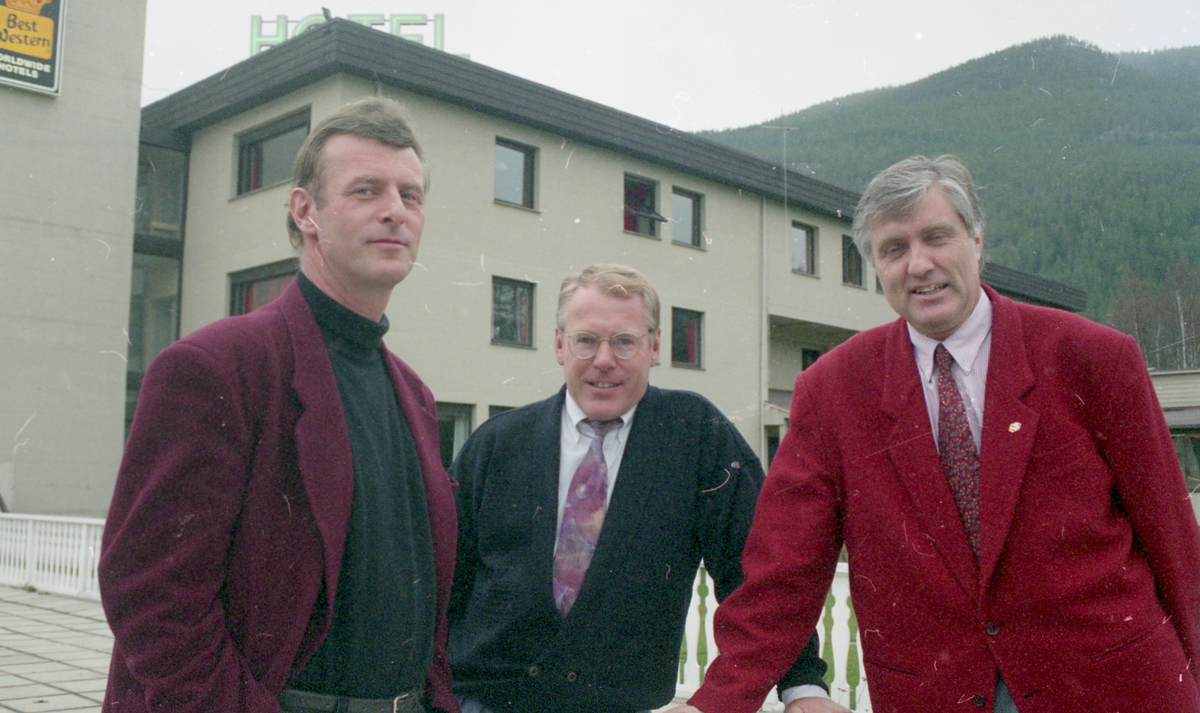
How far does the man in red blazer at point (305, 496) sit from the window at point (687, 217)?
688 inches

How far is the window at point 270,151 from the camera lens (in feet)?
49.1

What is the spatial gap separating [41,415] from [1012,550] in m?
16.4

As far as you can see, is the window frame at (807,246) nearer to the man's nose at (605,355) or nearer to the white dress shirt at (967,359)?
the man's nose at (605,355)

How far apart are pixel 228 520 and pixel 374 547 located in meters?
0.30

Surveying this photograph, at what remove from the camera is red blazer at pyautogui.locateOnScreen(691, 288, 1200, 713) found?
184 cm

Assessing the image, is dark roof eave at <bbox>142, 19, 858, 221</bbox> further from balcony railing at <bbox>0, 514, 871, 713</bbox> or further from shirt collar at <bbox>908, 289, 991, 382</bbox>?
shirt collar at <bbox>908, 289, 991, 382</bbox>

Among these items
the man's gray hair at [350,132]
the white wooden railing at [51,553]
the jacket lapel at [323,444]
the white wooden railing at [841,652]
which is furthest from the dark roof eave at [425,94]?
the jacket lapel at [323,444]

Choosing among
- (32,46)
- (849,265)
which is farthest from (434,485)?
(849,265)

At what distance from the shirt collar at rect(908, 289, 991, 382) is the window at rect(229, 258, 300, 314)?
13590 millimetres

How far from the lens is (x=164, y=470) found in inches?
59.5

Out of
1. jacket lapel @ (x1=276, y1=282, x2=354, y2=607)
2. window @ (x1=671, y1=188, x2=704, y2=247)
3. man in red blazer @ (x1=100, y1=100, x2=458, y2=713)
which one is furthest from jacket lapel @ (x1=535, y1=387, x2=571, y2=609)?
window @ (x1=671, y1=188, x2=704, y2=247)

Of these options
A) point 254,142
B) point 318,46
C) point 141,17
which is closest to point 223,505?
point 318,46

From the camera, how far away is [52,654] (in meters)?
7.14

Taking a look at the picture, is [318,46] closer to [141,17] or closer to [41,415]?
[141,17]
